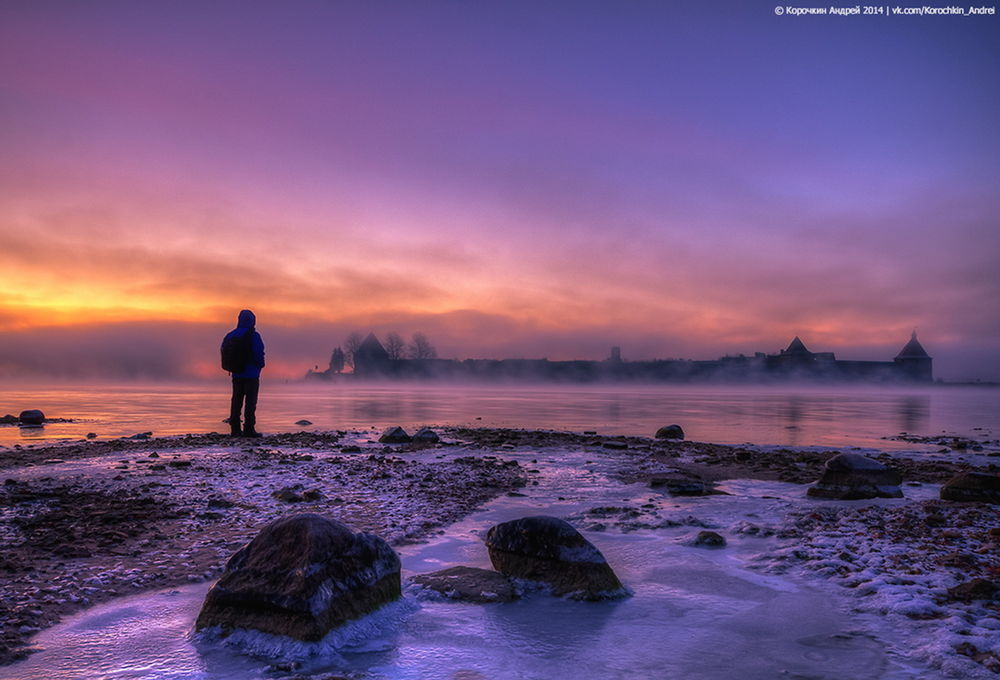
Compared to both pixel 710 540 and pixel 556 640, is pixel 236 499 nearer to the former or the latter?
pixel 556 640

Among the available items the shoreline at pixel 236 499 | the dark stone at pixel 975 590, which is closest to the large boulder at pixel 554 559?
the shoreline at pixel 236 499

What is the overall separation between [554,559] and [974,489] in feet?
18.2

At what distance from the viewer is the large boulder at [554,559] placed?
402cm

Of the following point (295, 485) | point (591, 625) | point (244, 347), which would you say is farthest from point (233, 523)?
point (244, 347)

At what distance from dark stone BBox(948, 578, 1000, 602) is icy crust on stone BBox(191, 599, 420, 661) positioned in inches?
141

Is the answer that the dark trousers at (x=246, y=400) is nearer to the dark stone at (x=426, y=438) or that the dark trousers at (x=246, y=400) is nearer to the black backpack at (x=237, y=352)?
the black backpack at (x=237, y=352)

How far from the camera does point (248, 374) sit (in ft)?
40.2

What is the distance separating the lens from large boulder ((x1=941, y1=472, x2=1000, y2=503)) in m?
6.49

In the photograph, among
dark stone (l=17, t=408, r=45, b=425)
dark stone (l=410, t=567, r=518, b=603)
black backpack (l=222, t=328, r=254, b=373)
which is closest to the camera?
dark stone (l=410, t=567, r=518, b=603)

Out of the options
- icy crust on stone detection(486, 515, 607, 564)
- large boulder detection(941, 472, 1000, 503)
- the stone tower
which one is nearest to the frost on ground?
icy crust on stone detection(486, 515, 607, 564)

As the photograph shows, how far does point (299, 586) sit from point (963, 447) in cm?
1530

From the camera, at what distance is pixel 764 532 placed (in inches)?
222

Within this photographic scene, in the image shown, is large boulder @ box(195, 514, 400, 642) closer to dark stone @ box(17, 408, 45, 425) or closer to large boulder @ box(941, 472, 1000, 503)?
large boulder @ box(941, 472, 1000, 503)

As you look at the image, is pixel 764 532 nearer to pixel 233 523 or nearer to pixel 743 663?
pixel 743 663
